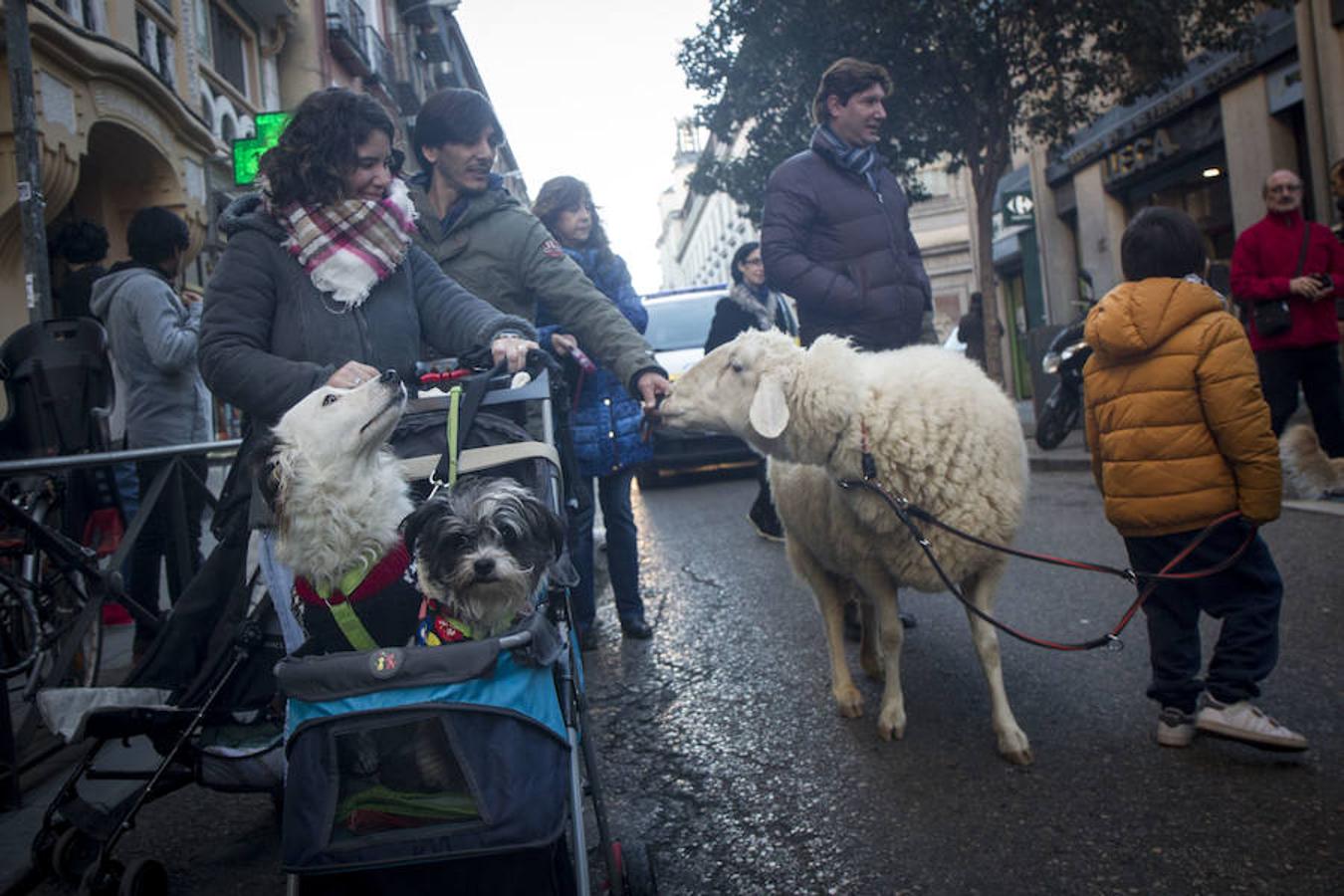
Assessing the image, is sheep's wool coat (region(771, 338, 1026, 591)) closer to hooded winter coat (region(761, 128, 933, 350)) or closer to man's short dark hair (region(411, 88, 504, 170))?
hooded winter coat (region(761, 128, 933, 350))

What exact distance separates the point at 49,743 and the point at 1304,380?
7225 mm

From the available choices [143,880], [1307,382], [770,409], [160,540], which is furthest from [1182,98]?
[143,880]

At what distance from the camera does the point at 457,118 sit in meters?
3.72

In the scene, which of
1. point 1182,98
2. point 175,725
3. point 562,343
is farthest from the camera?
→ point 1182,98

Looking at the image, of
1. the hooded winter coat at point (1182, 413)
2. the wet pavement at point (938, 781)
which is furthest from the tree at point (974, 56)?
the hooded winter coat at point (1182, 413)

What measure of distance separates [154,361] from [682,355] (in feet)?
23.0

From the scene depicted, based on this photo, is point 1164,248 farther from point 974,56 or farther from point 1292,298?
point 974,56

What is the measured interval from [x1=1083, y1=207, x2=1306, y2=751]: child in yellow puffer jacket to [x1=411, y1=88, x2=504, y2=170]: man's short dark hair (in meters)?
2.30

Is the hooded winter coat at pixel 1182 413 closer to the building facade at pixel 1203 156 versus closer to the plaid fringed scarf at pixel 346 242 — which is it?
the plaid fringed scarf at pixel 346 242

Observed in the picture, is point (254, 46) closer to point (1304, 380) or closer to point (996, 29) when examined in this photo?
point (996, 29)

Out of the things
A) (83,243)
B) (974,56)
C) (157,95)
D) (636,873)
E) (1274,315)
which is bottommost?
(636,873)

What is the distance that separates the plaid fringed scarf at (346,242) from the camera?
2.77 metres

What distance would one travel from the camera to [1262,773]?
2.86 metres

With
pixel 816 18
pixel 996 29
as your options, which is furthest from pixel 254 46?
pixel 996 29
